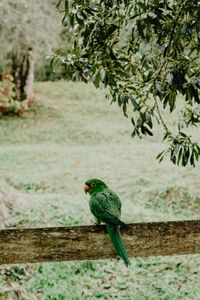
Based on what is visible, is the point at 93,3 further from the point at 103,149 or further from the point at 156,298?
the point at 103,149

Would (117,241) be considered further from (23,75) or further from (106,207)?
(23,75)

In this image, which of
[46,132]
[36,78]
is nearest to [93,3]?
[46,132]

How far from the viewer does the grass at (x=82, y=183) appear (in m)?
5.64

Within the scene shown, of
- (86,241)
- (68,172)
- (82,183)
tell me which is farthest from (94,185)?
(68,172)

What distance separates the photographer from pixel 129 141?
16.1 metres

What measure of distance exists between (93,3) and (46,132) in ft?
49.3

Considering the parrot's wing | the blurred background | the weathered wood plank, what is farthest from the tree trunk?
the weathered wood plank

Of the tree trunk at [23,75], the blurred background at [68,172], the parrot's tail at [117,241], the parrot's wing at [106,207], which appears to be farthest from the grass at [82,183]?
the parrot's tail at [117,241]

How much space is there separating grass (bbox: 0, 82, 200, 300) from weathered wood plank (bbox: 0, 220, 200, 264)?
8.14 feet

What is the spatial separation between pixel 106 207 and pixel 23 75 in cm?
1865

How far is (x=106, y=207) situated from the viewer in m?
2.89

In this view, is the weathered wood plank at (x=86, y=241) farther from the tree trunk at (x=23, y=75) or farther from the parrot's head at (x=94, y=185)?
the tree trunk at (x=23, y=75)

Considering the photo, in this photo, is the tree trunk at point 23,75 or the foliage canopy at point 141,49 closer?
the foliage canopy at point 141,49

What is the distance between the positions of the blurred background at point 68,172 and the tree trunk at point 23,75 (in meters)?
0.04
